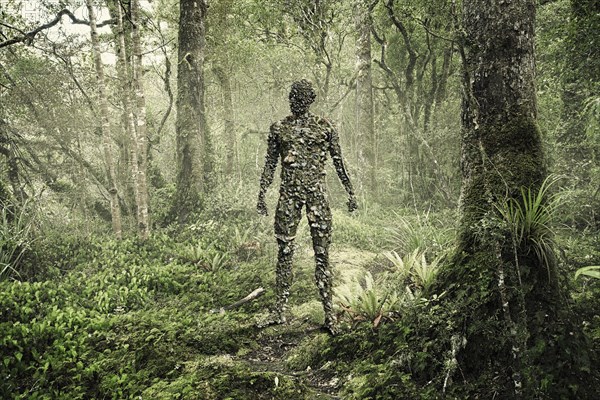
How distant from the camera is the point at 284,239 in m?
5.39

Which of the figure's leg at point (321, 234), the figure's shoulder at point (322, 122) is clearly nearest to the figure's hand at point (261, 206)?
the figure's leg at point (321, 234)

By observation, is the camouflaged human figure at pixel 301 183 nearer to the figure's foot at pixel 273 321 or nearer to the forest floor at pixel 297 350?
the figure's foot at pixel 273 321

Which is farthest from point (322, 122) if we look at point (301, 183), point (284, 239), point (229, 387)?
point (229, 387)

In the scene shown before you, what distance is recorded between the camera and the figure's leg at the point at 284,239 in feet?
17.6

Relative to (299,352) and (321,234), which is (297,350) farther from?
(321,234)

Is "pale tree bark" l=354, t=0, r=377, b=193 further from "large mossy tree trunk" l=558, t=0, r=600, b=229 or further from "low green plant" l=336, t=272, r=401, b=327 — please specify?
"low green plant" l=336, t=272, r=401, b=327

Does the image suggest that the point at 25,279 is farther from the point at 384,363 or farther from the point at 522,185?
the point at 522,185

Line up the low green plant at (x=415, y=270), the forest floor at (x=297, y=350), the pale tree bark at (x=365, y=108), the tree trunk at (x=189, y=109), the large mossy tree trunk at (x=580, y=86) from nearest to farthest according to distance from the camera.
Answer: the forest floor at (x=297, y=350), the large mossy tree trunk at (x=580, y=86), the low green plant at (x=415, y=270), the tree trunk at (x=189, y=109), the pale tree bark at (x=365, y=108)

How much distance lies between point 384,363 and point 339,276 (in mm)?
4084

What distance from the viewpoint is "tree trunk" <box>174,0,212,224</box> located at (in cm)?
1100

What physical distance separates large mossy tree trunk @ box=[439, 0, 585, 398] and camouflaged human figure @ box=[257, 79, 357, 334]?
5.62 feet

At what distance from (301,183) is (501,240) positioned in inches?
100

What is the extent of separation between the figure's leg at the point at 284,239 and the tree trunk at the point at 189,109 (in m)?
6.07

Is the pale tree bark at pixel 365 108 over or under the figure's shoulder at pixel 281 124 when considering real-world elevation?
over
